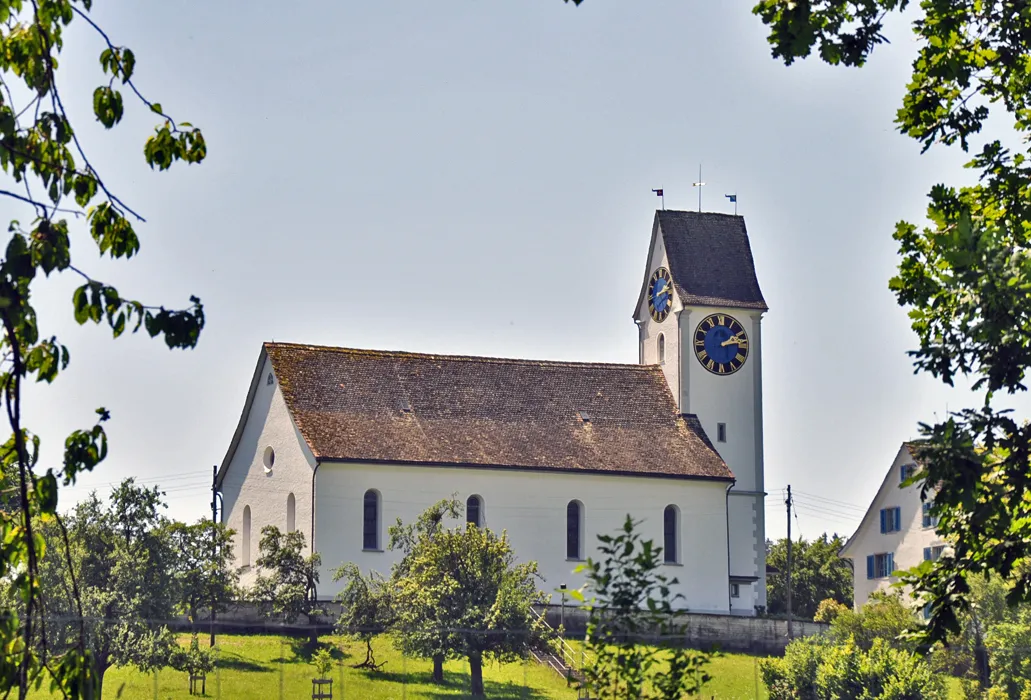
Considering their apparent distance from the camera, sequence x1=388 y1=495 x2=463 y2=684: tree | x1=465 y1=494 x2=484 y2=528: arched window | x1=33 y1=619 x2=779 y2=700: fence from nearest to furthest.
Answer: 1. x1=33 y1=619 x2=779 y2=700: fence
2. x1=388 y1=495 x2=463 y2=684: tree
3. x1=465 y1=494 x2=484 y2=528: arched window

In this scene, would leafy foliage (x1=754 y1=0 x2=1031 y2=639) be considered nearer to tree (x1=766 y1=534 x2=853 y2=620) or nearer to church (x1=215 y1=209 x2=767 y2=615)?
church (x1=215 y1=209 x2=767 y2=615)

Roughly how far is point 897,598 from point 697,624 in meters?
7.25

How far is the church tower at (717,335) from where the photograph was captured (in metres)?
63.1

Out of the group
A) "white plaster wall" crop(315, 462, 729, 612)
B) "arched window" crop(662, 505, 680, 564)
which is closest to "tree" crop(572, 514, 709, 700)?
"white plaster wall" crop(315, 462, 729, 612)

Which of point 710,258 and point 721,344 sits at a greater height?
point 710,258

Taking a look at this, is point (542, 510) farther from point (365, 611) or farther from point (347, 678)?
point (347, 678)

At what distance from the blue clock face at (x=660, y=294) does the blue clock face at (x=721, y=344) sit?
68.4 inches

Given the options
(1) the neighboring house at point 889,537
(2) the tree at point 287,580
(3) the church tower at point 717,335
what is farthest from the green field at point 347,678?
(1) the neighboring house at point 889,537

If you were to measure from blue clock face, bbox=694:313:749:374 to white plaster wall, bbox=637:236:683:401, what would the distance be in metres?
0.96

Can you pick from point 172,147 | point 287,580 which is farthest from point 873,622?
point 172,147

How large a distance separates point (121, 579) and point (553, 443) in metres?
19.7

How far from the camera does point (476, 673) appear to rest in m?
45.9

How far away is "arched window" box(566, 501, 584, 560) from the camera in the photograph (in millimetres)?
58562

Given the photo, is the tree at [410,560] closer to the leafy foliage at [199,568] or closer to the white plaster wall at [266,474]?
the white plaster wall at [266,474]
